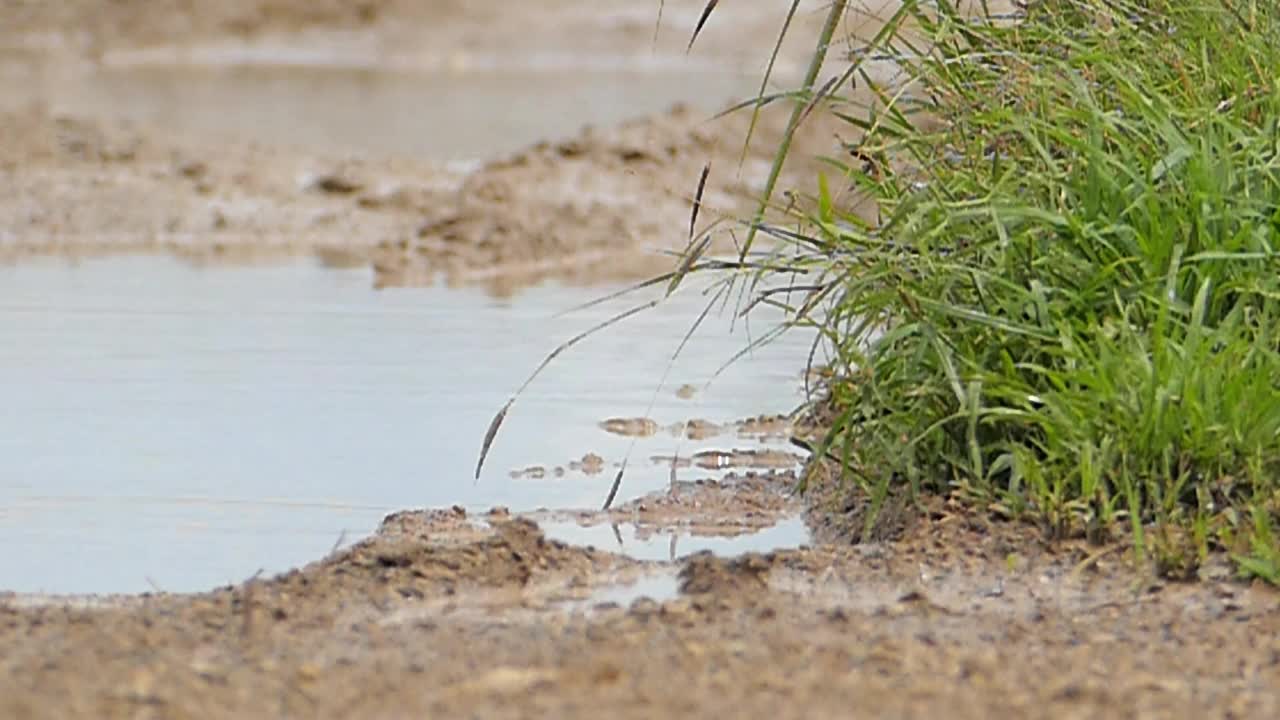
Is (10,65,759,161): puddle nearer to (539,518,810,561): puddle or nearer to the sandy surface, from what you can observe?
the sandy surface

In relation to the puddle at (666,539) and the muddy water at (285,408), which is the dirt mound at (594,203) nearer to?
the muddy water at (285,408)

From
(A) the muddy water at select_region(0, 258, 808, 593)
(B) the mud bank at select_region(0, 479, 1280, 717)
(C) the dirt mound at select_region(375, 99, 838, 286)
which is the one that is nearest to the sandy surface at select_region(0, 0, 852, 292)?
(C) the dirt mound at select_region(375, 99, 838, 286)

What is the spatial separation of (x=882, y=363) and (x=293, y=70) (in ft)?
45.9

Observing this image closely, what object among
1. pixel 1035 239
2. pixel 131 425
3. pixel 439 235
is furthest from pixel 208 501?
pixel 439 235

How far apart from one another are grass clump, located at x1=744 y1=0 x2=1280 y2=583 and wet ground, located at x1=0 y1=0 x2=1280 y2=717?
0.14m

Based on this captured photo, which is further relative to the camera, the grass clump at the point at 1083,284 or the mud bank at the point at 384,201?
the mud bank at the point at 384,201

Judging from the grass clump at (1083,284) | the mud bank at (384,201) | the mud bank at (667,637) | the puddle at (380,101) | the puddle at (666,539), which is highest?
the grass clump at (1083,284)

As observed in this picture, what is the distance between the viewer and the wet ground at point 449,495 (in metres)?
3.13

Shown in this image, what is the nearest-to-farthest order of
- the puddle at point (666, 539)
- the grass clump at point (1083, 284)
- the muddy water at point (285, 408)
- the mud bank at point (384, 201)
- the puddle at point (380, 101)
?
the grass clump at point (1083, 284) < the puddle at point (666, 539) < the muddy water at point (285, 408) < the mud bank at point (384, 201) < the puddle at point (380, 101)

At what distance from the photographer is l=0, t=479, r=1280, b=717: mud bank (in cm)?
300

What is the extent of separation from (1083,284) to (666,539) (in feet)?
2.95

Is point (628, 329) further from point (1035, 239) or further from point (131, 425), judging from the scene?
point (1035, 239)

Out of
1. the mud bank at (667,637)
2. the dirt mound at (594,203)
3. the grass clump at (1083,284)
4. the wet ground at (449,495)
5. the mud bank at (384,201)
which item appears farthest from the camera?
the mud bank at (384,201)

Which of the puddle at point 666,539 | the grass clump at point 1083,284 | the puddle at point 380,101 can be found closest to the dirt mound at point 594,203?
the puddle at point 380,101
